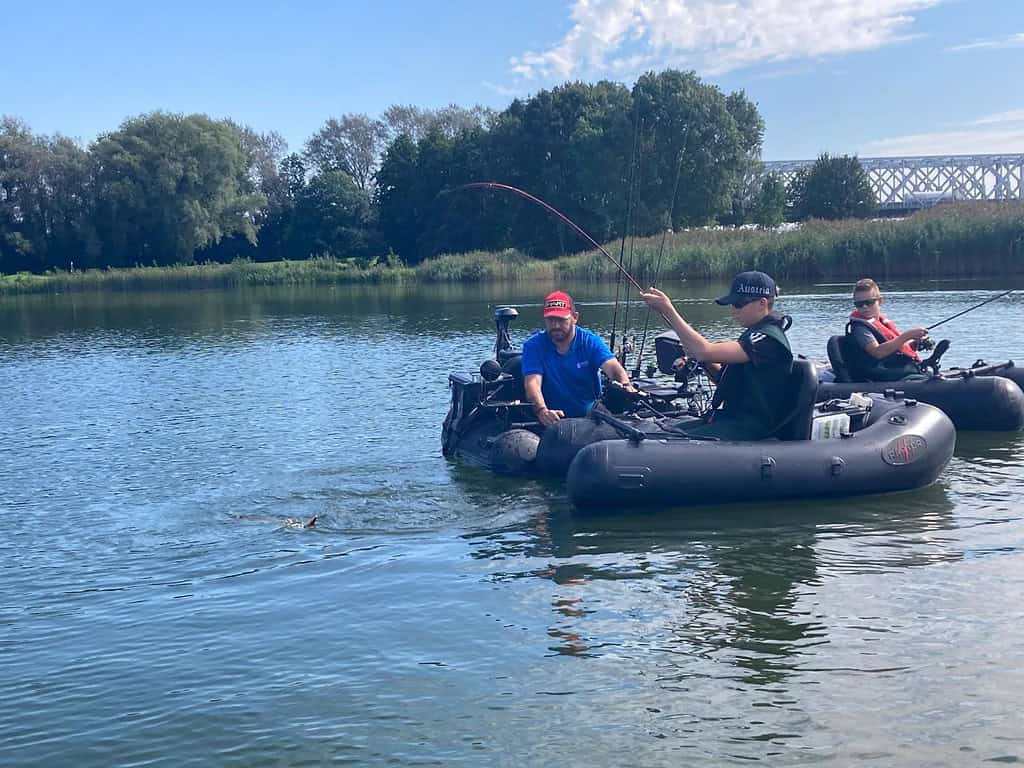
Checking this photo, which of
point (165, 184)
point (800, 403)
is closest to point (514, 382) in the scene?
point (800, 403)

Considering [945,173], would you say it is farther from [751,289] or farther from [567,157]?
[751,289]

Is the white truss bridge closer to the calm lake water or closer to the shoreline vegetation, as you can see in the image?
the shoreline vegetation

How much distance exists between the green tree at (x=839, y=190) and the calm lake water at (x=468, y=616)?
134ft

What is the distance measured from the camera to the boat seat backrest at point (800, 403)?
7.38 meters

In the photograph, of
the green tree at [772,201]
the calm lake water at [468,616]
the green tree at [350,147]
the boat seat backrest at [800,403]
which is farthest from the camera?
the green tree at [350,147]

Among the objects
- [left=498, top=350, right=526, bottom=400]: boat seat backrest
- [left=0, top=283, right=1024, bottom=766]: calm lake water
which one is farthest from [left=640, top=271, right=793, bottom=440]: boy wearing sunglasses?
[left=498, top=350, right=526, bottom=400]: boat seat backrest

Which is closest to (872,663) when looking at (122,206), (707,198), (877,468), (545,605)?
(545,605)

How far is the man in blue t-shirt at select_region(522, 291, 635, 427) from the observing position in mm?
8805

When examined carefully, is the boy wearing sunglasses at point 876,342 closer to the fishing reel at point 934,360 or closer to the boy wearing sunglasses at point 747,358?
the fishing reel at point 934,360

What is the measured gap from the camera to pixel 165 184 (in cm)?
5484

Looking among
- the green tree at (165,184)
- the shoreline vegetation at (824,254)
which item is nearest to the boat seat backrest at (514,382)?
the shoreline vegetation at (824,254)

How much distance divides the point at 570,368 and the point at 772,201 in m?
45.3

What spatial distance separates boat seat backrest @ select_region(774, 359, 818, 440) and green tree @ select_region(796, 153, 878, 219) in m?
43.2

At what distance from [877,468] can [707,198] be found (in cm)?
4706
